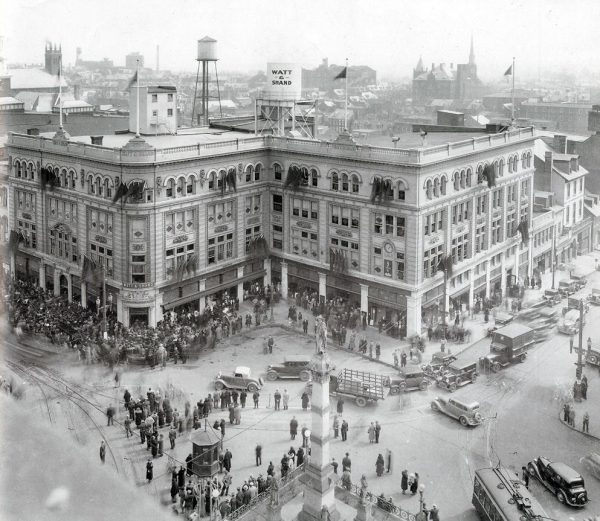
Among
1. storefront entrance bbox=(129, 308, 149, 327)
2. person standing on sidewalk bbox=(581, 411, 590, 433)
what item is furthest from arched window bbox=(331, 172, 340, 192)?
person standing on sidewalk bbox=(581, 411, 590, 433)

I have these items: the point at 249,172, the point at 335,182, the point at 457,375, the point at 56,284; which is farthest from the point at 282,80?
the point at 457,375

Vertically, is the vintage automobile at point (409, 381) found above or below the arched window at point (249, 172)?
below

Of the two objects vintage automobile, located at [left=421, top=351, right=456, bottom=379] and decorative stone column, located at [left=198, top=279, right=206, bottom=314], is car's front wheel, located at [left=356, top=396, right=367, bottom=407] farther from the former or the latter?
decorative stone column, located at [left=198, top=279, right=206, bottom=314]

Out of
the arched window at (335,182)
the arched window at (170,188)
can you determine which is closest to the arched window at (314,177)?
the arched window at (335,182)

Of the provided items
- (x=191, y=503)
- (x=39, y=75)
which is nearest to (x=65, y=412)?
(x=191, y=503)

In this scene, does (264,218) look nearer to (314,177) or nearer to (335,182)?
(314,177)

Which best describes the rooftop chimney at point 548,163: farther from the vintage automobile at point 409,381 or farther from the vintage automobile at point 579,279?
the vintage automobile at point 409,381
